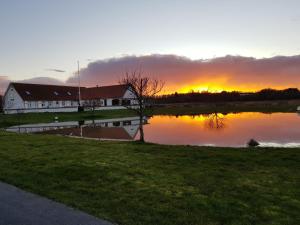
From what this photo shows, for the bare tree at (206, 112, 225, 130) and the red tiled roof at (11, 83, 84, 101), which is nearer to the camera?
the bare tree at (206, 112, 225, 130)

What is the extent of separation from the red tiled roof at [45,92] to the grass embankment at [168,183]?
192 ft

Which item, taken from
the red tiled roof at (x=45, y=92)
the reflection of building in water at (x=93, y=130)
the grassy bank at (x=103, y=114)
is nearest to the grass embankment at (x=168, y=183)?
the reflection of building in water at (x=93, y=130)

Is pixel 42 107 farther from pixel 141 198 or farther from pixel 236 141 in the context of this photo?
pixel 141 198

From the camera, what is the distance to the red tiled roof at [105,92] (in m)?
82.9

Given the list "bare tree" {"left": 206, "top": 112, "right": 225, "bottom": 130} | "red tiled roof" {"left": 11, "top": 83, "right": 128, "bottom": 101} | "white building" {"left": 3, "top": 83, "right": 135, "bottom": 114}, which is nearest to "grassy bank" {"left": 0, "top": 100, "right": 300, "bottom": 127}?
"white building" {"left": 3, "top": 83, "right": 135, "bottom": 114}

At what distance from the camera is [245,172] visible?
1055 centimetres

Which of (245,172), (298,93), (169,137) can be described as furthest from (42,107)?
(298,93)

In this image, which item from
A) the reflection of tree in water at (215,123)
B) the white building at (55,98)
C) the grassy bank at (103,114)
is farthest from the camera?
the white building at (55,98)

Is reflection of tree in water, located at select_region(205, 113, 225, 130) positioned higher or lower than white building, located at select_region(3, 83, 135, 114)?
lower

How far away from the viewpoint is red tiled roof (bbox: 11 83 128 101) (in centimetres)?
7056

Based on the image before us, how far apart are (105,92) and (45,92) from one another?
15.9 m

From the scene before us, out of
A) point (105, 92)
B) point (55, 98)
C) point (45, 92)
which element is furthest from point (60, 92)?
point (105, 92)

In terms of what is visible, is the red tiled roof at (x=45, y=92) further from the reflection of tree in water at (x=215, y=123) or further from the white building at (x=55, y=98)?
the reflection of tree in water at (x=215, y=123)

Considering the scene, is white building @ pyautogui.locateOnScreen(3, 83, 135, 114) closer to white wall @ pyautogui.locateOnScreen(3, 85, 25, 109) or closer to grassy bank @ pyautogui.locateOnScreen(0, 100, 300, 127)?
white wall @ pyautogui.locateOnScreen(3, 85, 25, 109)
